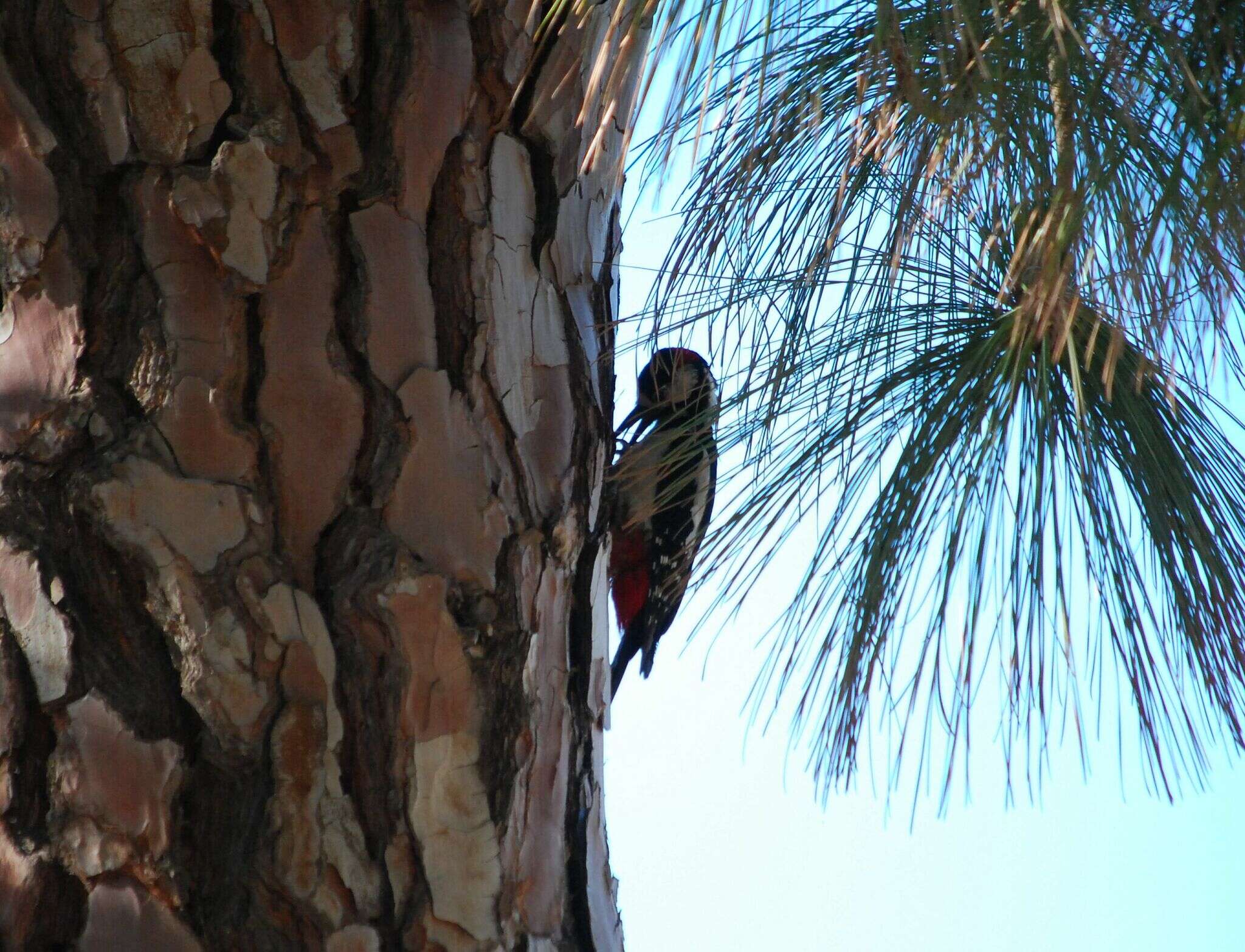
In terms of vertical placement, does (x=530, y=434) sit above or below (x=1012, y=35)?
below

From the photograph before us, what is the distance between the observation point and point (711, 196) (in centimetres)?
107

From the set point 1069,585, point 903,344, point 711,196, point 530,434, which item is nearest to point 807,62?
point 711,196

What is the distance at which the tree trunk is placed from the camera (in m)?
0.76

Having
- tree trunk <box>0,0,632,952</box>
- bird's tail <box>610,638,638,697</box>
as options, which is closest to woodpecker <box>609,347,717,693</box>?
bird's tail <box>610,638,638,697</box>

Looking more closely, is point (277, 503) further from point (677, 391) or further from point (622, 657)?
point (622, 657)

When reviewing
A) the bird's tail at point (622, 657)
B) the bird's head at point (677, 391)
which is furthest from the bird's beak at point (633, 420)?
the bird's tail at point (622, 657)

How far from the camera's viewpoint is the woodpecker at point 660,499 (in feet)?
3.79

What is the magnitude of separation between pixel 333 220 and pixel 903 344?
21.2 inches

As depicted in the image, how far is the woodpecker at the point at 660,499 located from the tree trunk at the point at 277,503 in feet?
0.78

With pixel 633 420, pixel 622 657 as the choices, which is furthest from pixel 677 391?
pixel 622 657

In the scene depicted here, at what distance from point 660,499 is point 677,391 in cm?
32

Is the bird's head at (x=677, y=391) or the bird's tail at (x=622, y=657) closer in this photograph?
the bird's head at (x=677, y=391)

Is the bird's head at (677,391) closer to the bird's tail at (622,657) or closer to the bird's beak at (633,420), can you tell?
the bird's beak at (633,420)

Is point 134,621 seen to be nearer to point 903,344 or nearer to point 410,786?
point 410,786
